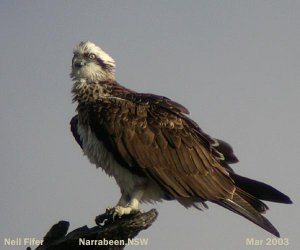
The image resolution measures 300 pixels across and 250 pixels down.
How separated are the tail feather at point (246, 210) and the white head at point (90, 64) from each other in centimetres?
250

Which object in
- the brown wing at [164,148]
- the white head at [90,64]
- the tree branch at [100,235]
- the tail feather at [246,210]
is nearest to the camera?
the tree branch at [100,235]

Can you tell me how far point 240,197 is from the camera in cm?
892

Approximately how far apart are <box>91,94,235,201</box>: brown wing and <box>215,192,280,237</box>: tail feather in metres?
0.10

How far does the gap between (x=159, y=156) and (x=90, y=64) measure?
1825 millimetres

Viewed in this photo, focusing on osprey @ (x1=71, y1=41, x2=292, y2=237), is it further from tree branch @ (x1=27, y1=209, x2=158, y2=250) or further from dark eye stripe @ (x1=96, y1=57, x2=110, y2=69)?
tree branch @ (x1=27, y1=209, x2=158, y2=250)

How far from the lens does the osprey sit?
8.80 metres

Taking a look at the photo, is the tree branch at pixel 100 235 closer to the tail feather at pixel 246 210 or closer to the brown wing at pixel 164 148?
the brown wing at pixel 164 148

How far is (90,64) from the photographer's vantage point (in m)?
9.80

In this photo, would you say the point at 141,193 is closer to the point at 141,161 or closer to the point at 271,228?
the point at 141,161

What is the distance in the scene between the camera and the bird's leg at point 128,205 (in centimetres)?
839

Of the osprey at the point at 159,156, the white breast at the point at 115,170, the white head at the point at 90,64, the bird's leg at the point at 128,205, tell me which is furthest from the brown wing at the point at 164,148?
the white head at the point at 90,64

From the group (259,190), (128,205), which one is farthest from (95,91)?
(259,190)

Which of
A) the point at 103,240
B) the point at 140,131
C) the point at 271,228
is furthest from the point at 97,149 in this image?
the point at 271,228

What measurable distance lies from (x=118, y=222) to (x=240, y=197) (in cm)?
192
